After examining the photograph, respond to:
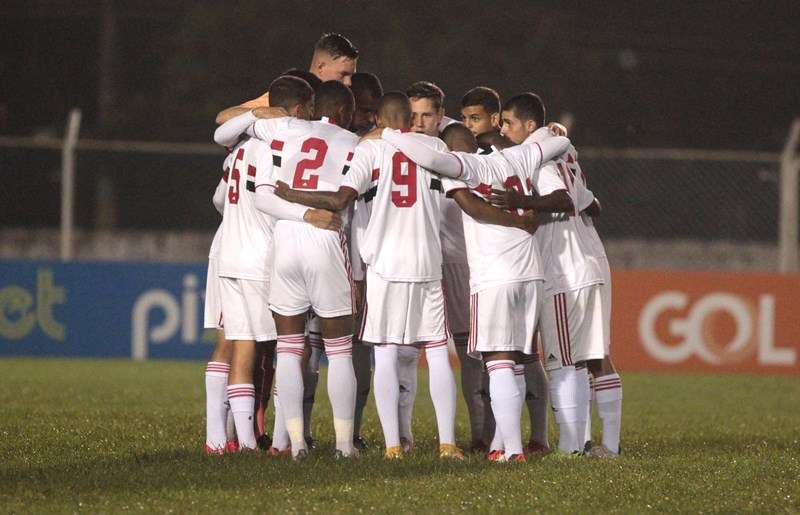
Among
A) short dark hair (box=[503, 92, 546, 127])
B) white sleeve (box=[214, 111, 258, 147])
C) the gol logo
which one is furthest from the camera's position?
the gol logo

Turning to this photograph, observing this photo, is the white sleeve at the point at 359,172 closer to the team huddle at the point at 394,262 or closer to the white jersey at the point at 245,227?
the team huddle at the point at 394,262

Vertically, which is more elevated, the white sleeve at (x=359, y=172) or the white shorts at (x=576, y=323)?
the white sleeve at (x=359, y=172)

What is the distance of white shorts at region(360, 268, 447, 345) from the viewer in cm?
730

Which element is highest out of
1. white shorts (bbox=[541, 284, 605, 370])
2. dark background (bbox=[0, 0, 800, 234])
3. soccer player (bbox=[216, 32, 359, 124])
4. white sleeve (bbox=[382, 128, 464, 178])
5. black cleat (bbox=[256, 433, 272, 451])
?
dark background (bbox=[0, 0, 800, 234])

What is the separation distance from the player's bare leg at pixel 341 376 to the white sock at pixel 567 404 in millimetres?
1096

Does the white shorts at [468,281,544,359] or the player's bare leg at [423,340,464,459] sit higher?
the white shorts at [468,281,544,359]

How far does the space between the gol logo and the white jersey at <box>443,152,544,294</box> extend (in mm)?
7498

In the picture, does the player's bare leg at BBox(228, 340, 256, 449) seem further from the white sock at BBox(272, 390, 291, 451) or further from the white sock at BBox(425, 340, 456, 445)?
the white sock at BBox(425, 340, 456, 445)

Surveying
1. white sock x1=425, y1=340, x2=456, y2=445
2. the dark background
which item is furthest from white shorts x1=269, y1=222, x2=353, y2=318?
the dark background

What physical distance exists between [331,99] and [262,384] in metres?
1.83

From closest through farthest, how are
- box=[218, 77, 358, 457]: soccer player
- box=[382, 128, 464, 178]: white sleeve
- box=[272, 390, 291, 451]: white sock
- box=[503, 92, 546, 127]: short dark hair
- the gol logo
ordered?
A: 1. box=[382, 128, 464, 178]: white sleeve
2. box=[218, 77, 358, 457]: soccer player
3. box=[272, 390, 291, 451]: white sock
4. box=[503, 92, 546, 127]: short dark hair
5. the gol logo

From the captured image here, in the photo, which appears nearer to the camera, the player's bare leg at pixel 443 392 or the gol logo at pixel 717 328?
the player's bare leg at pixel 443 392

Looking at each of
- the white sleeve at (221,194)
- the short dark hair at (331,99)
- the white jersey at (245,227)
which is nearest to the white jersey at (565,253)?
the short dark hair at (331,99)

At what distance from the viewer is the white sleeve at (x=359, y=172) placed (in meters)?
7.22
